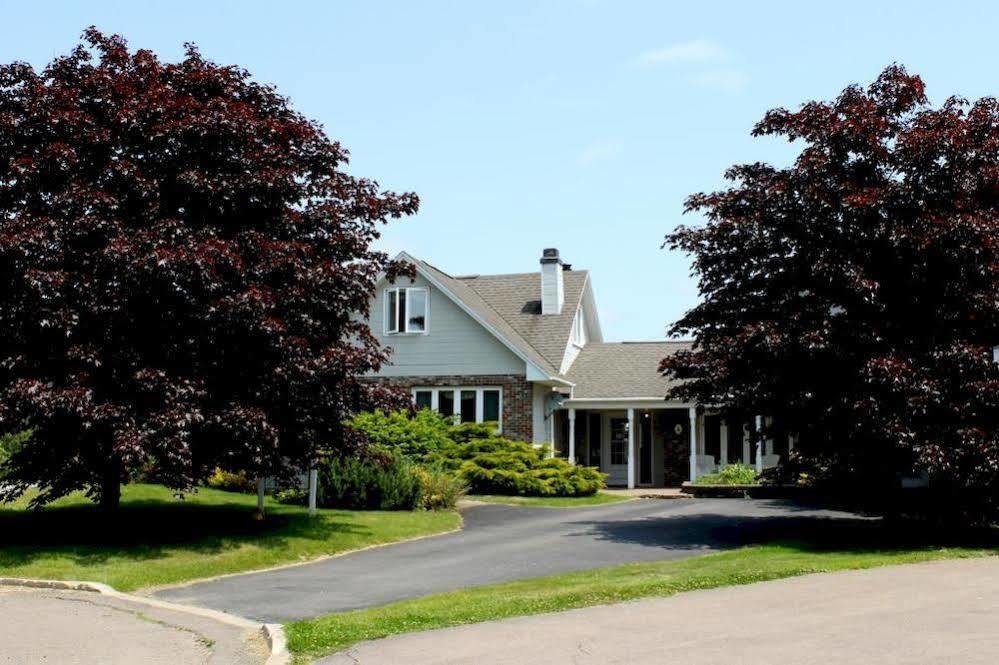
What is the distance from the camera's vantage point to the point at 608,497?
95.7ft

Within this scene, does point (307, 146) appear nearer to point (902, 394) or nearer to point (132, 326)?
point (132, 326)

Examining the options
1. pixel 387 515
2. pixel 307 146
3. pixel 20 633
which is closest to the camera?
pixel 20 633

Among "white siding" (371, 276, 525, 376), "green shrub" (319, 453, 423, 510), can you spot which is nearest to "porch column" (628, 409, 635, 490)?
"white siding" (371, 276, 525, 376)

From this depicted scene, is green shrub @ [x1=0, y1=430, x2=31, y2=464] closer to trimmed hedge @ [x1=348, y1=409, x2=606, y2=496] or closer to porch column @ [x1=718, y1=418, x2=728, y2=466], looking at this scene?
trimmed hedge @ [x1=348, y1=409, x2=606, y2=496]

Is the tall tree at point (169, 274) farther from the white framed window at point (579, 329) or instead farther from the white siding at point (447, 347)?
the white framed window at point (579, 329)

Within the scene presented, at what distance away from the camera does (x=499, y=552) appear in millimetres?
17812

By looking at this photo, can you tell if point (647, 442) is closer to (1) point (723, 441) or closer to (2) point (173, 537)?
(1) point (723, 441)

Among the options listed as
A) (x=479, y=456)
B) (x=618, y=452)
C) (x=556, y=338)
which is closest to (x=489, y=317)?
(x=556, y=338)

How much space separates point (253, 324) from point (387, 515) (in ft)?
23.8

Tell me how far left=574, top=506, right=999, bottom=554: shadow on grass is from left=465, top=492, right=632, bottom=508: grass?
4.51m

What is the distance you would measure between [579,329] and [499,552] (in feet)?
66.4

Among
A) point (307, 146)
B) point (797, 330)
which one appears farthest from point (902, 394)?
point (307, 146)

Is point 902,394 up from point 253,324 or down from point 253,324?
down

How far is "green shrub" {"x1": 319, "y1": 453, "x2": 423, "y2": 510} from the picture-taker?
2394 cm
